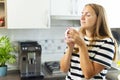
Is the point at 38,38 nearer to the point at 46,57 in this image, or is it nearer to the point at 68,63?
the point at 46,57

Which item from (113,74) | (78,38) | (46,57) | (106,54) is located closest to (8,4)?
(46,57)

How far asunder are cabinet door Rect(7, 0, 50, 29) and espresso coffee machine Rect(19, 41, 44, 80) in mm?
223

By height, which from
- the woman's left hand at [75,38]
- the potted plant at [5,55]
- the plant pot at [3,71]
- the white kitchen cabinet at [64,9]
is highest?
the white kitchen cabinet at [64,9]

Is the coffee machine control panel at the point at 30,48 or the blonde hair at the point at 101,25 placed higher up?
the blonde hair at the point at 101,25

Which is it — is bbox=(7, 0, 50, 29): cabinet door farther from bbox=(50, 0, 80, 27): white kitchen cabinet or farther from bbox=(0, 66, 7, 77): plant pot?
bbox=(0, 66, 7, 77): plant pot

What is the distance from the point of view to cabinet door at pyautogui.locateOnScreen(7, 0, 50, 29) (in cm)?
211

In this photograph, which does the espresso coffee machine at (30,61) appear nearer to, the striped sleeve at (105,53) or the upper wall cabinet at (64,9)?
the upper wall cabinet at (64,9)

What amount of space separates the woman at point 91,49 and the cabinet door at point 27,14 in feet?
2.81

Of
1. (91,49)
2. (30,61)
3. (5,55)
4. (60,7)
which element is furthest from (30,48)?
(91,49)

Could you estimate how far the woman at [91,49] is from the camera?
127 cm

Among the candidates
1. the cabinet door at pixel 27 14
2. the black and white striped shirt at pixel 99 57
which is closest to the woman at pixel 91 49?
the black and white striped shirt at pixel 99 57

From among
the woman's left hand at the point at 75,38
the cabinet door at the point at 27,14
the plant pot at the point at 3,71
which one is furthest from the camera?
the plant pot at the point at 3,71

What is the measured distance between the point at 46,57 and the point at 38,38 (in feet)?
0.89

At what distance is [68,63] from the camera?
4.68ft
